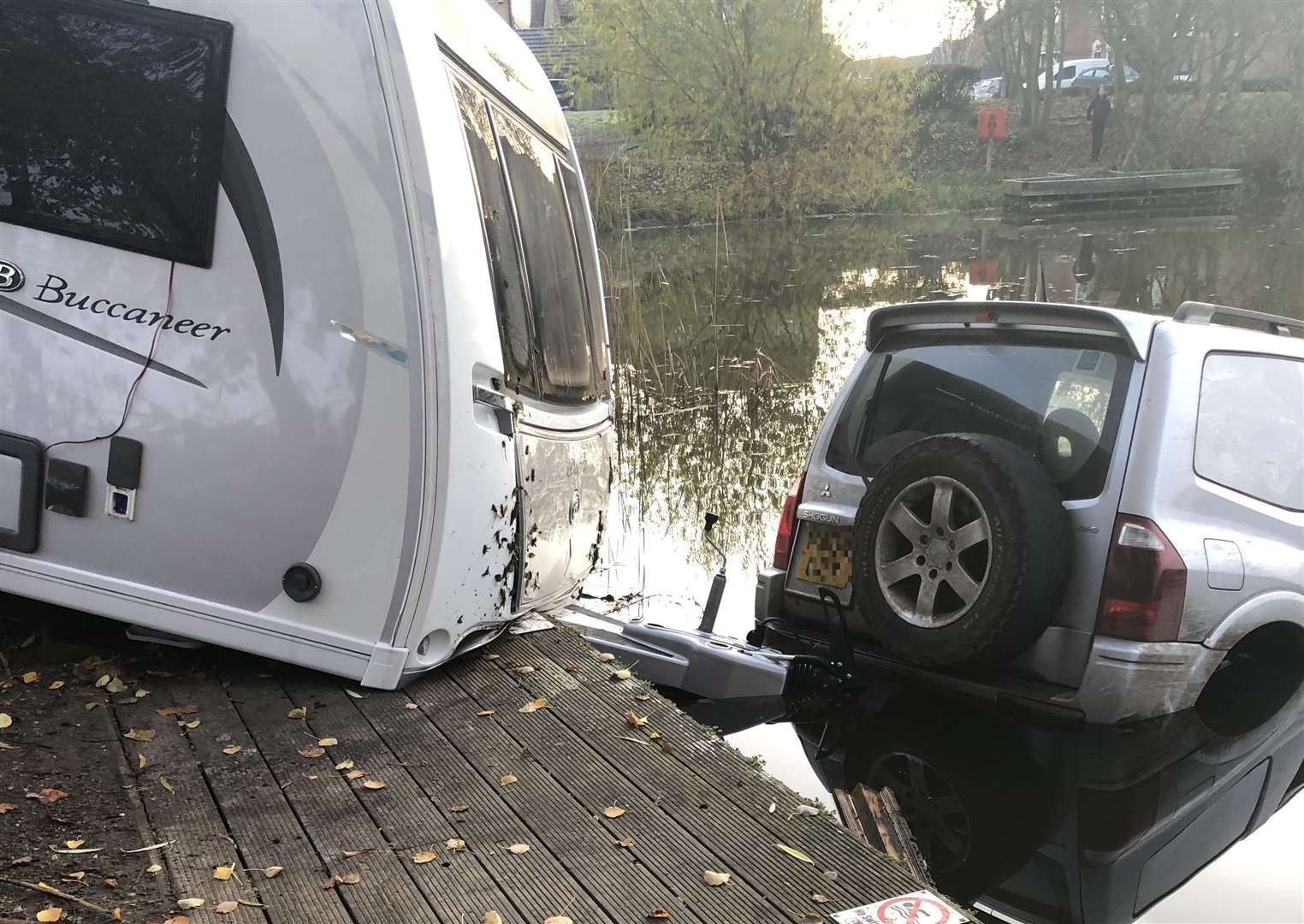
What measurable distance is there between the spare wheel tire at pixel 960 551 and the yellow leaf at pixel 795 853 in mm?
1405

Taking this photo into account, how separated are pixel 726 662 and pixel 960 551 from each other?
1124 millimetres

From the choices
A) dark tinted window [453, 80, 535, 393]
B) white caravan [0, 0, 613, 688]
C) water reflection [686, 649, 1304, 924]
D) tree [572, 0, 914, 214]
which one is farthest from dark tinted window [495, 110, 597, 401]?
tree [572, 0, 914, 214]

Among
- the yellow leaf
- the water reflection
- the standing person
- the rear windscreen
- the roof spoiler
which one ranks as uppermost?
the standing person

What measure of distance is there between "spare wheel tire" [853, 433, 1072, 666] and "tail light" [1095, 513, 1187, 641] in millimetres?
173

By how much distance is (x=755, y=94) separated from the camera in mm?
31531

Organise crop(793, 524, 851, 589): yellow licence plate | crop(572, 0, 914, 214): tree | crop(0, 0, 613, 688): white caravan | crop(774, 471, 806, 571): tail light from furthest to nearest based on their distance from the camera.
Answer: crop(572, 0, 914, 214): tree, crop(774, 471, 806, 571): tail light, crop(793, 524, 851, 589): yellow licence plate, crop(0, 0, 613, 688): white caravan

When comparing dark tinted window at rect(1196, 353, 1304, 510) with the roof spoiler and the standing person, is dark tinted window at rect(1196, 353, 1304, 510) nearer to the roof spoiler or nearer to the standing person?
the roof spoiler

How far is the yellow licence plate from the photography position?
5.18 meters

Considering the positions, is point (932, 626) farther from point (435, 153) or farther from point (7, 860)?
point (7, 860)

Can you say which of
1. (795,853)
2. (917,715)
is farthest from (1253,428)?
(795,853)

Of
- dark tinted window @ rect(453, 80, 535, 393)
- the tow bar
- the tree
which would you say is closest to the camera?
dark tinted window @ rect(453, 80, 535, 393)

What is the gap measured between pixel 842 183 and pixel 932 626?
29.5 metres

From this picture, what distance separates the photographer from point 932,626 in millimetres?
4625

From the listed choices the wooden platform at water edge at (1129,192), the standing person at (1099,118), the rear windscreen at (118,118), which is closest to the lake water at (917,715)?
the rear windscreen at (118,118)
